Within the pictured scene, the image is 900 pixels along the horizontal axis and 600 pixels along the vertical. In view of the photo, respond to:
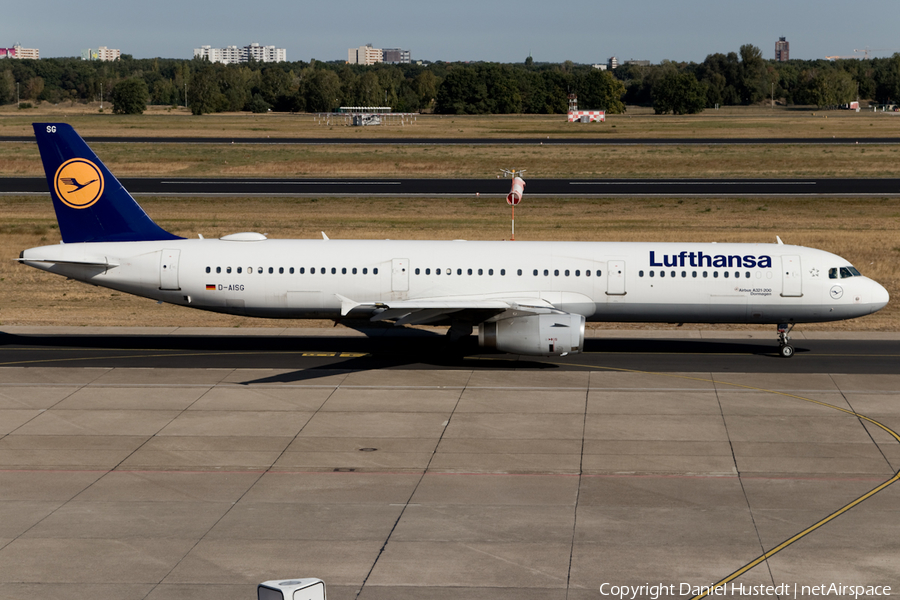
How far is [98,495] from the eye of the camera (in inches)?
792

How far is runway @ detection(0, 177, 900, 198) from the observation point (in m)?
72.9

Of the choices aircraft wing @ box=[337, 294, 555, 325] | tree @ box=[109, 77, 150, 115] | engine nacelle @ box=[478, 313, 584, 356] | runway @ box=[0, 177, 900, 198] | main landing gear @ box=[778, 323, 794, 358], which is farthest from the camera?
tree @ box=[109, 77, 150, 115]

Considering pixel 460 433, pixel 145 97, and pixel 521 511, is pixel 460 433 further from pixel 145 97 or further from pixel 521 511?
pixel 145 97

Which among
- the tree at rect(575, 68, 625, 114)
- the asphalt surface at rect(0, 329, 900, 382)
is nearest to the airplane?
the asphalt surface at rect(0, 329, 900, 382)

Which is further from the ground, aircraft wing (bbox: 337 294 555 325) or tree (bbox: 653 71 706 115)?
tree (bbox: 653 71 706 115)

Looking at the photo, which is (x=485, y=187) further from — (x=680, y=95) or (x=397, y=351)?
(x=680, y=95)

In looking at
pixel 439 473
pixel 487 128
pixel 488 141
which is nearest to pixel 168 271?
pixel 439 473

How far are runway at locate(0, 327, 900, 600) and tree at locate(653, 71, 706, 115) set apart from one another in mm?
158252

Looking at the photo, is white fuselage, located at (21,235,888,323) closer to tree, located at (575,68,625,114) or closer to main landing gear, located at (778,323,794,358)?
main landing gear, located at (778,323,794,358)

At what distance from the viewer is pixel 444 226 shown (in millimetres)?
58625

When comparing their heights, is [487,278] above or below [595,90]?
below

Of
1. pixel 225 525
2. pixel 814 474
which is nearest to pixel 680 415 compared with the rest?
pixel 814 474

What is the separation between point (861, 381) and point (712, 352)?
18.0 feet

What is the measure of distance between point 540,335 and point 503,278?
337 centimetres
